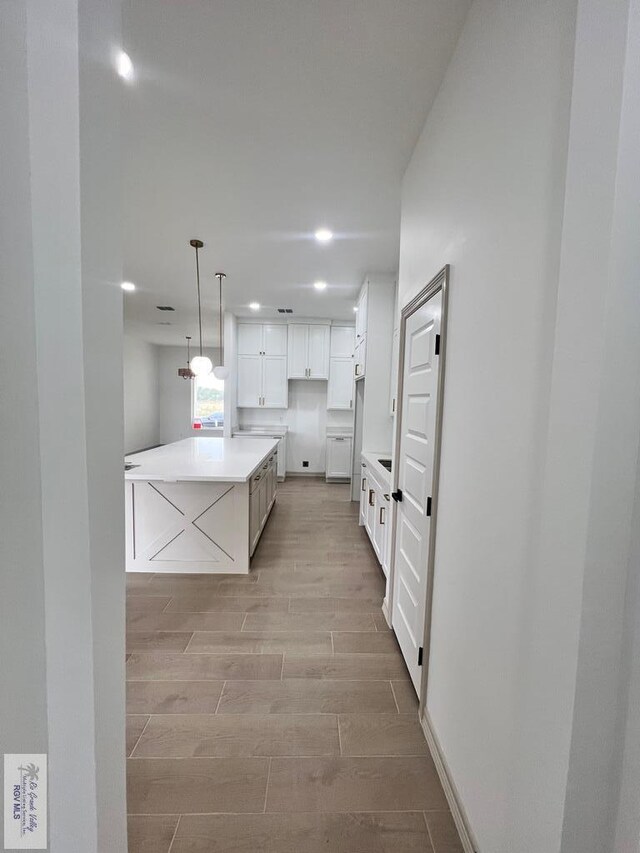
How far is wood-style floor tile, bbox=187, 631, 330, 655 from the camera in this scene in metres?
2.11

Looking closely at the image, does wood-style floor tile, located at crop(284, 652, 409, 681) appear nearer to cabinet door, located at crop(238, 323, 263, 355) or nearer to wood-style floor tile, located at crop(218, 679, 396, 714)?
wood-style floor tile, located at crop(218, 679, 396, 714)

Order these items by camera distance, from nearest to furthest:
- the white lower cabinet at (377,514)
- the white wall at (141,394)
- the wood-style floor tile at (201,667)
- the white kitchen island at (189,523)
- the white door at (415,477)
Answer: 1. the white door at (415,477)
2. the wood-style floor tile at (201,667)
3. the white lower cabinet at (377,514)
4. the white kitchen island at (189,523)
5. the white wall at (141,394)

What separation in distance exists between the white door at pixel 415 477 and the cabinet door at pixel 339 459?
13.7 feet

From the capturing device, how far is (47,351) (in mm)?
699

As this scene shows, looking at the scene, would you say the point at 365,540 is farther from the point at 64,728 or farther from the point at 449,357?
the point at 64,728

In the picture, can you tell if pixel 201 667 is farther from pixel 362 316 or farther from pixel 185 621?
pixel 362 316

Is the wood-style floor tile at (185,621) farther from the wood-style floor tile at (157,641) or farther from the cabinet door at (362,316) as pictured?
the cabinet door at (362,316)

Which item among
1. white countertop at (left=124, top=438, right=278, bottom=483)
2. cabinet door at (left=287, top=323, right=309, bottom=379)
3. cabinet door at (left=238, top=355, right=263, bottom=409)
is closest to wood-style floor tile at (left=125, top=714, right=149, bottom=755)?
white countertop at (left=124, top=438, right=278, bottom=483)

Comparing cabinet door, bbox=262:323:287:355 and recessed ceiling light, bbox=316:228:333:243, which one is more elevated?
recessed ceiling light, bbox=316:228:333:243

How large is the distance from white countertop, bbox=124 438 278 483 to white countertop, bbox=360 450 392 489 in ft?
3.59

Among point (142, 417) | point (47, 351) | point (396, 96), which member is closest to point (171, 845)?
point (47, 351)

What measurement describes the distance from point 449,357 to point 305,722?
5.87ft

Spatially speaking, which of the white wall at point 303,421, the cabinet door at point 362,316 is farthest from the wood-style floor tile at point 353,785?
the white wall at point 303,421

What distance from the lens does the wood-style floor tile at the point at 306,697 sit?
1.71 m
